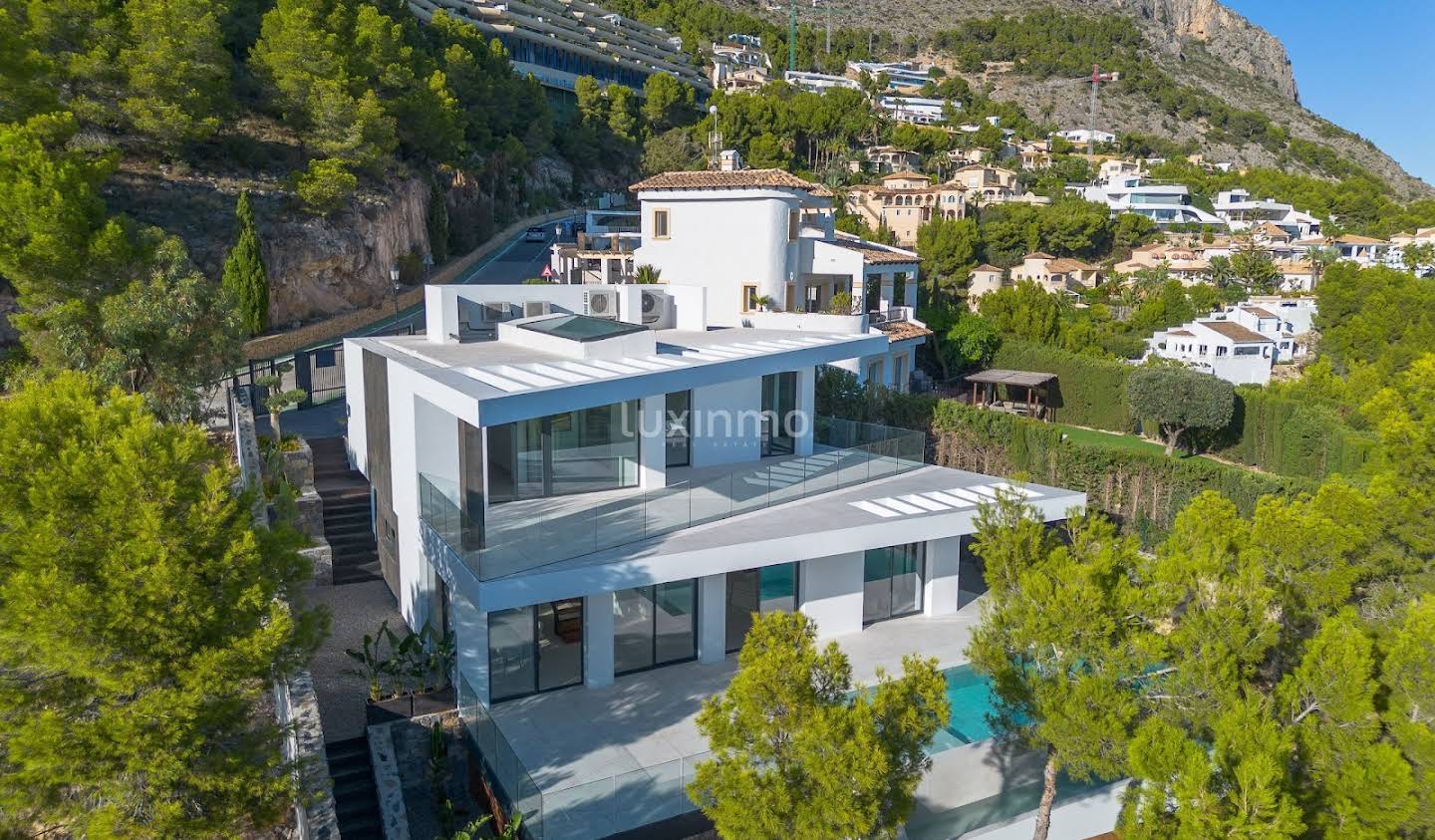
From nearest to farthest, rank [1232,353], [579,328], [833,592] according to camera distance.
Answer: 1. [833,592]
2. [579,328]
3. [1232,353]

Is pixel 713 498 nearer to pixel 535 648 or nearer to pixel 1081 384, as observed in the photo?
pixel 535 648

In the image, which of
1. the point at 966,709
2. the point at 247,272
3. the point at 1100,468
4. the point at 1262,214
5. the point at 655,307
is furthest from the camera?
the point at 1262,214

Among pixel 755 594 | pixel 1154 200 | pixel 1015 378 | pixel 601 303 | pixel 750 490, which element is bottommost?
pixel 755 594

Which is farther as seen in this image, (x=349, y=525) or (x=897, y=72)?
(x=897, y=72)

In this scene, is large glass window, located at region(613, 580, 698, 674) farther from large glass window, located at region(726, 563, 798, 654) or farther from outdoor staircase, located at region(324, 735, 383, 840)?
outdoor staircase, located at region(324, 735, 383, 840)

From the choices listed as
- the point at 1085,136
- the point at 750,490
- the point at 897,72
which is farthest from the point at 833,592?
the point at 897,72

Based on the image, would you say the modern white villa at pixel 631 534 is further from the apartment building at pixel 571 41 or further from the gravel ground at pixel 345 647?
the apartment building at pixel 571 41

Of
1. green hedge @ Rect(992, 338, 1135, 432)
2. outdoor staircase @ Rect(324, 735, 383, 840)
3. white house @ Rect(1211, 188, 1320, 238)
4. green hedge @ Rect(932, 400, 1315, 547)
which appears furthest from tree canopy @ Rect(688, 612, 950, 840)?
white house @ Rect(1211, 188, 1320, 238)
